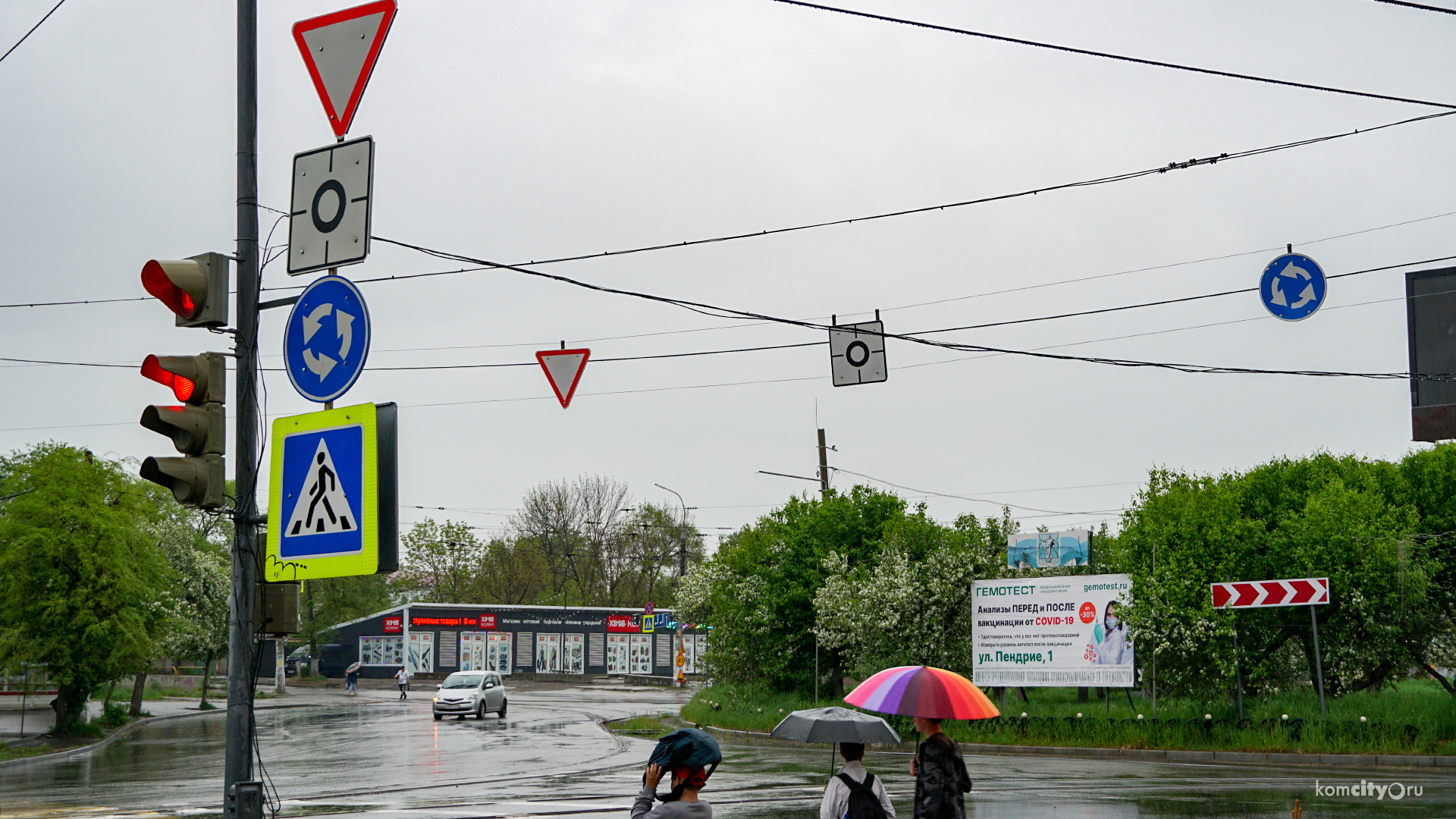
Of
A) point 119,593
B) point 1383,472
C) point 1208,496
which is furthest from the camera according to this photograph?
point 119,593

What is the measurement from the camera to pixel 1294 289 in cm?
1603

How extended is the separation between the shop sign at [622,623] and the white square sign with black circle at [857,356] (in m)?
60.9

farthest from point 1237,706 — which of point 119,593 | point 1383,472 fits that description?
point 119,593

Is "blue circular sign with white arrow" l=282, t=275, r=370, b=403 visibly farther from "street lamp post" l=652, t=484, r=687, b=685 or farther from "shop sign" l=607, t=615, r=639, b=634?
"shop sign" l=607, t=615, r=639, b=634

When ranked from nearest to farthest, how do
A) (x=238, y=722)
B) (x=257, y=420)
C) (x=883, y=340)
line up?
(x=238, y=722)
(x=257, y=420)
(x=883, y=340)

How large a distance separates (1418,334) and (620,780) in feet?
81.1

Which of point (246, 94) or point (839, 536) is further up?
point (246, 94)

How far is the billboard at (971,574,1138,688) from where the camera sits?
2678 centimetres

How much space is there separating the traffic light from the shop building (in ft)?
210

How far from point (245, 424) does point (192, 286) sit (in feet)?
2.81

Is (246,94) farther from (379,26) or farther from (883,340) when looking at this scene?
(883,340)

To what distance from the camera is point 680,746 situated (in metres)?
5.21

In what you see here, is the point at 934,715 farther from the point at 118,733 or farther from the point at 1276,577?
the point at 118,733

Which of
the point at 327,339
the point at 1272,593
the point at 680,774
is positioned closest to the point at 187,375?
the point at 327,339
